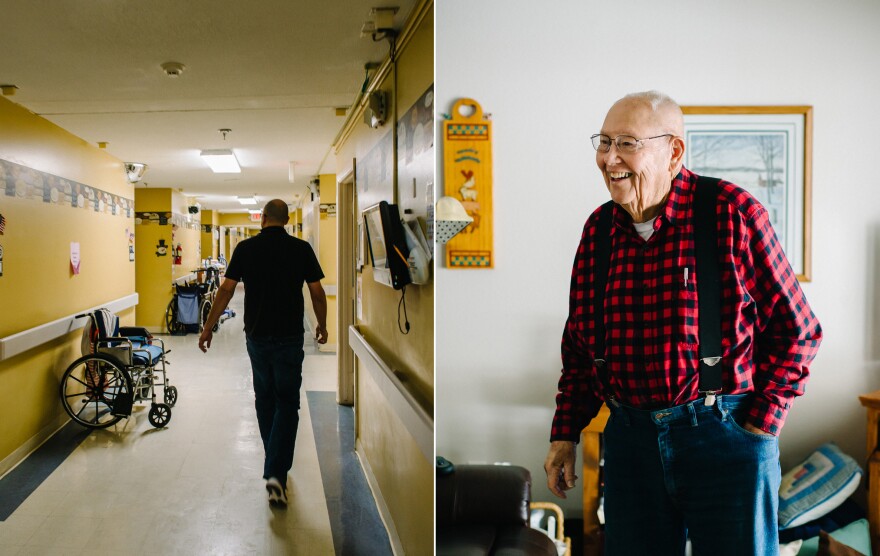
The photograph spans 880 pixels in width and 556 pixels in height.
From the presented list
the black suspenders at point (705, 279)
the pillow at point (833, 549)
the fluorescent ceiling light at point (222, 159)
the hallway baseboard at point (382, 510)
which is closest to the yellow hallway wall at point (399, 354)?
the hallway baseboard at point (382, 510)

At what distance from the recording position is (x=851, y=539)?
1536 millimetres

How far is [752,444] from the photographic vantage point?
80cm

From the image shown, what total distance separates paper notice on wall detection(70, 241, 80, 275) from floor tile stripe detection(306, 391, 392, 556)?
17.6 inches

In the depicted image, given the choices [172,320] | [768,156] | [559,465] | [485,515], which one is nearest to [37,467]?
[172,320]

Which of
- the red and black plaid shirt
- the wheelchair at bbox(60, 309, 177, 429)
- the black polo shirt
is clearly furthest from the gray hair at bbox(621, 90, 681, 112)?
the wheelchair at bbox(60, 309, 177, 429)

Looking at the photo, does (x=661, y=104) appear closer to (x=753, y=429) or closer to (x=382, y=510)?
(x=753, y=429)

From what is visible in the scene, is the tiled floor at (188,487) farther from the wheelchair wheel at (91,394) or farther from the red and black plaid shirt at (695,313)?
the red and black plaid shirt at (695,313)

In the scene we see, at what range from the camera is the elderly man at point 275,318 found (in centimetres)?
84

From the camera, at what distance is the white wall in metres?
1.50

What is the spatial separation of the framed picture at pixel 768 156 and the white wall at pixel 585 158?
4 cm

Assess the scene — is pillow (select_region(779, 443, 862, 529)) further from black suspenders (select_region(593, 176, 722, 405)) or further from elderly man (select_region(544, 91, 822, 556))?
black suspenders (select_region(593, 176, 722, 405))

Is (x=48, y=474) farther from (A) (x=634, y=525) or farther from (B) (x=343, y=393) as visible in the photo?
(A) (x=634, y=525)

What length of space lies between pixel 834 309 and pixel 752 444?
1.21 m

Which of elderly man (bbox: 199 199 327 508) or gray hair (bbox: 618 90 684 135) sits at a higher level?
gray hair (bbox: 618 90 684 135)
